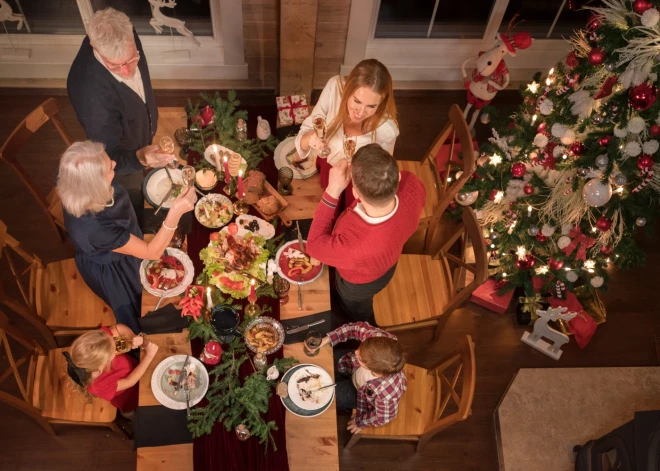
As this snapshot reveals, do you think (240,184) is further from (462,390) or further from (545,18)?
(545,18)

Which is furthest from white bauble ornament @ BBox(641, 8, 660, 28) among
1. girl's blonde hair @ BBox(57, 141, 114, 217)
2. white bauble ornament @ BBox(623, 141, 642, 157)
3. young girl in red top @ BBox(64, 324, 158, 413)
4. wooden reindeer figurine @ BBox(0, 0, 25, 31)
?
wooden reindeer figurine @ BBox(0, 0, 25, 31)

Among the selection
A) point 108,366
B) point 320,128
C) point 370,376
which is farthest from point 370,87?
point 108,366

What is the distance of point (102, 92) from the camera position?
2742mm

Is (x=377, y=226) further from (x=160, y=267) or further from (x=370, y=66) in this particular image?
(x=160, y=267)

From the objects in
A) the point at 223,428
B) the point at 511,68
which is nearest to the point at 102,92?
the point at 223,428

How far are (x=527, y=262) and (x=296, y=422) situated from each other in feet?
6.36

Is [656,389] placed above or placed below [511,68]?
below

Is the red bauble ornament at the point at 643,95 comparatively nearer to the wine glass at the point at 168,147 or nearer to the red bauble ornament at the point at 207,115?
the red bauble ornament at the point at 207,115

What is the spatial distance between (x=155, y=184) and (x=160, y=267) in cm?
51

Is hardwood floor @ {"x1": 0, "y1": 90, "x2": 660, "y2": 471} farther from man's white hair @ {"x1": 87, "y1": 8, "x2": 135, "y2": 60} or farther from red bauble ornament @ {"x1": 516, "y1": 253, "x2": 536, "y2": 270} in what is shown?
man's white hair @ {"x1": 87, "y1": 8, "x2": 135, "y2": 60}

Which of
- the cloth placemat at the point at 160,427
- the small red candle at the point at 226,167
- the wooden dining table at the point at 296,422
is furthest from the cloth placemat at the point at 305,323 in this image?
the small red candle at the point at 226,167

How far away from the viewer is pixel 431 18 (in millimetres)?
4473

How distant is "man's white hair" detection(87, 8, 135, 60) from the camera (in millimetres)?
2520

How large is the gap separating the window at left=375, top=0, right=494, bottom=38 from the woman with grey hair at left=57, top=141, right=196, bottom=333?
2.66 metres
